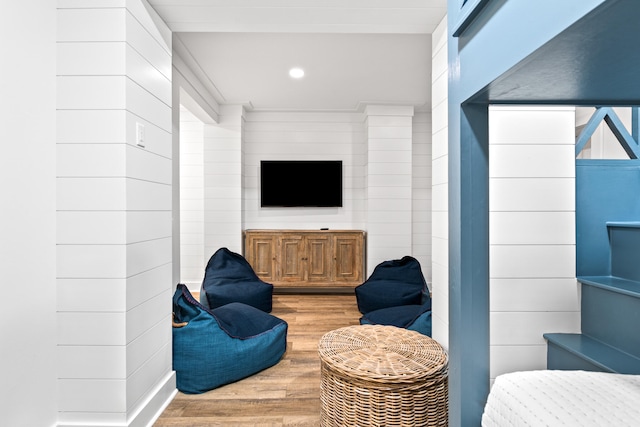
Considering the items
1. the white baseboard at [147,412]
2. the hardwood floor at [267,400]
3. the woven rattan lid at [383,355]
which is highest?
the woven rattan lid at [383,355]

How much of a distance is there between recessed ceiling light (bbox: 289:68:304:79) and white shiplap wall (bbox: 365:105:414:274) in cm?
126

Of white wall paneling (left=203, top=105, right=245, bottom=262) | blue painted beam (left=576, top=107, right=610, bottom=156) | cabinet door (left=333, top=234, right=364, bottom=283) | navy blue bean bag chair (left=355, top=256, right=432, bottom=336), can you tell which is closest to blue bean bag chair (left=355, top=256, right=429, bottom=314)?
navy blue bean bag chair (left=355, top=256, right=432, bottom=336)

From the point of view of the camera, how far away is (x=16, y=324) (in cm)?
139

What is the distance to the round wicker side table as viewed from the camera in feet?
4.84

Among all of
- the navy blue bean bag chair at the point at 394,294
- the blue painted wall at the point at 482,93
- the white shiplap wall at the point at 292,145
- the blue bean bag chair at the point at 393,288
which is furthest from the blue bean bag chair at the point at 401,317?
the white shiplap wall at the point at 292,145

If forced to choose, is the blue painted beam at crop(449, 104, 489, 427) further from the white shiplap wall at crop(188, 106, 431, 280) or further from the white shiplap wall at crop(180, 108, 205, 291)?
the white shiplap wall at crop(180, 108, 205, 291)

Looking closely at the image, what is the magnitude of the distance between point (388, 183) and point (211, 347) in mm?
3150

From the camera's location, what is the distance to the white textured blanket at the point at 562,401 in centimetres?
69

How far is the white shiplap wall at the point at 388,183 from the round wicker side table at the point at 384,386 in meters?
2.98

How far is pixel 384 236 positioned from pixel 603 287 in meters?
3.25

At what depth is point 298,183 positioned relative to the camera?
4.96 metres

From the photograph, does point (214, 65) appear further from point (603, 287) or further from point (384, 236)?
point (603, 287)

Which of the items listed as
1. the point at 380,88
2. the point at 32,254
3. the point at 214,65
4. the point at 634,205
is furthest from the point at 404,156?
the point at 32,254

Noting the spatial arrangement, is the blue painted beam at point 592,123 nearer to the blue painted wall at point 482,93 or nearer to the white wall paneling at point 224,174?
the blue painted wall at point 482,93
